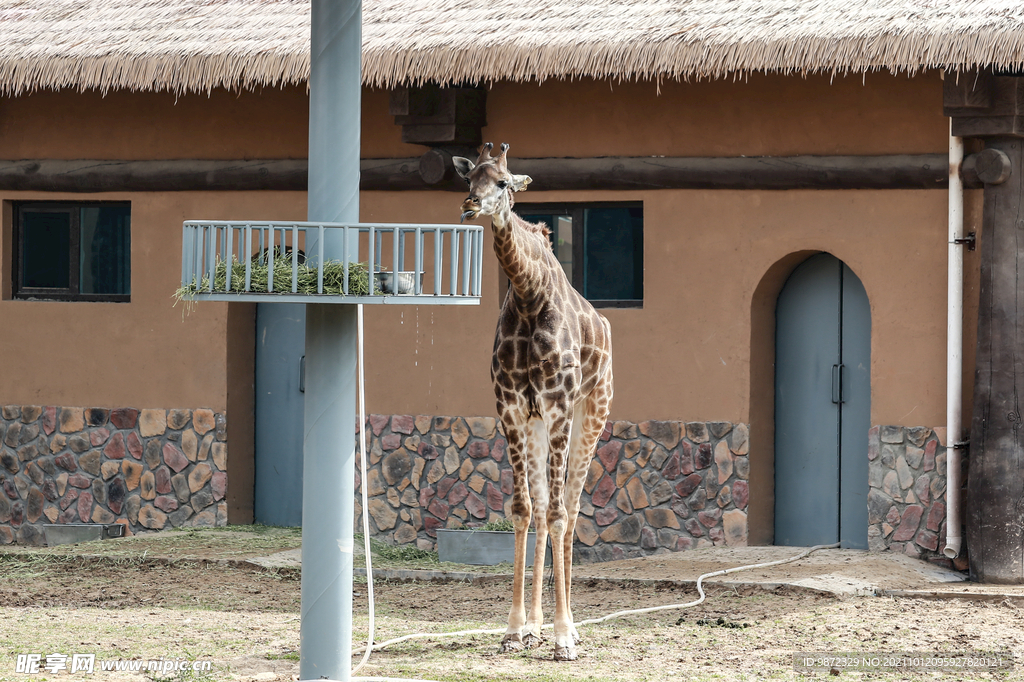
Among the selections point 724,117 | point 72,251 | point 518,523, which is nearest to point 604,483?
point 724,117

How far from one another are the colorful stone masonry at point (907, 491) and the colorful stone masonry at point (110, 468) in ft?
16.5

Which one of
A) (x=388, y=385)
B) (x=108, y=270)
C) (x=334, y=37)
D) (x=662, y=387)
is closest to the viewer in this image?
(x=334, y=37)

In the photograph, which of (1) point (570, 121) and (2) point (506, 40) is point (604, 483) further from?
(2) point (506, 40)

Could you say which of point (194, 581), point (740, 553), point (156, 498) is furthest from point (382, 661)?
point (156, 498)

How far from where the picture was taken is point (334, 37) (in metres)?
4.99

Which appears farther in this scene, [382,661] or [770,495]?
[770,495]

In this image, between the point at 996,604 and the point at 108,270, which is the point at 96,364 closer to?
the point at 108,270

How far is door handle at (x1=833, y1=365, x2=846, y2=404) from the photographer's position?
9312 mm

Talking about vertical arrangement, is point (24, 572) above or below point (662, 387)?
below

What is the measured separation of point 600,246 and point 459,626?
→ 3.67 metres

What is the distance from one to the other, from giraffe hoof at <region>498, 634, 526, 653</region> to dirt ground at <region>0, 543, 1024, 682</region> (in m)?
0.06

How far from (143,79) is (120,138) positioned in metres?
1.34

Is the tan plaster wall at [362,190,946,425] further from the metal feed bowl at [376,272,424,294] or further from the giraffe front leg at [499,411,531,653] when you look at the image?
the metal feed bowl at [376,272,424,294]

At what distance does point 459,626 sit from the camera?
7051 mm
